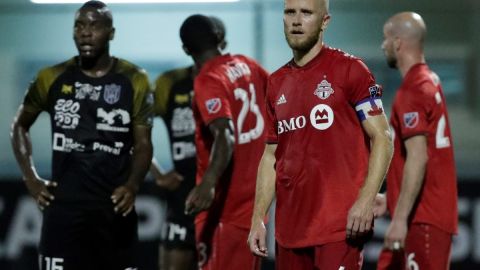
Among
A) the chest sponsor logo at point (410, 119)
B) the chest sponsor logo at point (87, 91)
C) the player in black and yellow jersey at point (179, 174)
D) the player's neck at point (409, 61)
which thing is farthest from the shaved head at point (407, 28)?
the chest sponsor logo at point (87, 91)

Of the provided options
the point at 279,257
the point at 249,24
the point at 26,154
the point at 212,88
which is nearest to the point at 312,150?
the point at 279,257

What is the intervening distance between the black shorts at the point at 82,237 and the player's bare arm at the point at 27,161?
0.08 metres

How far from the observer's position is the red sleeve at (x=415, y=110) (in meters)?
6.86

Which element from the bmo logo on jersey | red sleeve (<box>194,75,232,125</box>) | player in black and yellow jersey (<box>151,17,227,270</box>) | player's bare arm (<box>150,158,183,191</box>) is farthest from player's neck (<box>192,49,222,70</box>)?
the bmo logo on jersey

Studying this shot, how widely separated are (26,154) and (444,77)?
169 inches

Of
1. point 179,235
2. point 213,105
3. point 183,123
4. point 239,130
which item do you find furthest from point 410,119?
point 179,235

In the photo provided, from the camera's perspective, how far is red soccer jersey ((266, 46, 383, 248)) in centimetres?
520

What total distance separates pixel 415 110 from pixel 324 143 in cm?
180

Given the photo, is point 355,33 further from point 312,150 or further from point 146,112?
point 312,150

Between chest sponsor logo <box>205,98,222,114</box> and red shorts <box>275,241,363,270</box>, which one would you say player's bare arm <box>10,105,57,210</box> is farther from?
red shorts <box>275,241,363,270</box>

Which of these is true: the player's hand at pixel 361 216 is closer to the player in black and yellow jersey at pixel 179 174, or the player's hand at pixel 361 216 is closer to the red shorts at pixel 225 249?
the red shorts at pixel 225 249

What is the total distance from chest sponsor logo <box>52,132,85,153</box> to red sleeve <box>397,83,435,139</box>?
193 cm

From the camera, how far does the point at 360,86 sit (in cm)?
517

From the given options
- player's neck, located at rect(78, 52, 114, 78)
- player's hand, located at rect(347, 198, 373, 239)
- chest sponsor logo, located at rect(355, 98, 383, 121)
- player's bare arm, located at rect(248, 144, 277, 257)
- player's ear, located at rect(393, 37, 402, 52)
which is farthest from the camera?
player's ear, located at rect(393, 37, 402, 52)
